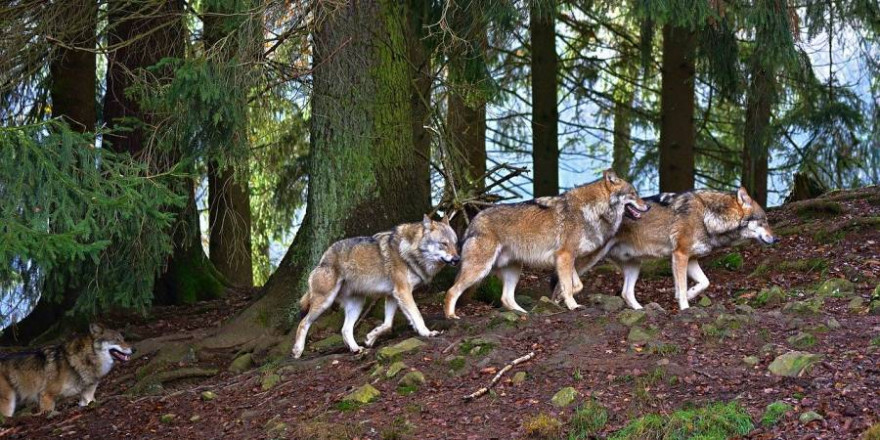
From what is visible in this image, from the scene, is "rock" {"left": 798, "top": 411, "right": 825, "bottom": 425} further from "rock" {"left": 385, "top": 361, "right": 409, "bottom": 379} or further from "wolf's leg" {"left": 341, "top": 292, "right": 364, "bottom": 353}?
"wolf's leg" {"left": 341, "top": 292, "right": 364, "bottom": 353}

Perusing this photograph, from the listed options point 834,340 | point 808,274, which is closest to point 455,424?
point 834,340

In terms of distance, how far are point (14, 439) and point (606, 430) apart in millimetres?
6376

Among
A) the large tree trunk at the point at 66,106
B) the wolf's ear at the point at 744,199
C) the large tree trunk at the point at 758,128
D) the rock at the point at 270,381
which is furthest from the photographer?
the large tree trunk at the point at 758,128

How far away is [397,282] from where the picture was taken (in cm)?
1191

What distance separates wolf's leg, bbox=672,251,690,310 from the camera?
1248 centimetres

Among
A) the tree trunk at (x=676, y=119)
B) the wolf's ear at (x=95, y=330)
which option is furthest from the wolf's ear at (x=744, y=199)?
the wolf's ear at (x=95, y=330)

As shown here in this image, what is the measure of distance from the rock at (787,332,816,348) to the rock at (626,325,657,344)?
4.20 feet

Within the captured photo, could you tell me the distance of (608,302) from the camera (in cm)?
1188

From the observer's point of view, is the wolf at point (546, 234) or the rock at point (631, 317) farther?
the wolf at point (546, 234)

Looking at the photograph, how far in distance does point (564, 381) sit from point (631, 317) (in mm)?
1389

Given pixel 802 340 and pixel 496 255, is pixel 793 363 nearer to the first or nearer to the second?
pixel 802 340

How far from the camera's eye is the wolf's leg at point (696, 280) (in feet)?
42.1

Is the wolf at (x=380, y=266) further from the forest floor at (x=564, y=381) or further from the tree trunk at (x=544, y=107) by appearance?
the tree trunk at (x=544, y=107)

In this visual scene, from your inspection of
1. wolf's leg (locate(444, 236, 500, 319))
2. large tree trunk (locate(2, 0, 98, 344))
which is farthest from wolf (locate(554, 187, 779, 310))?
large tree trunk (locate(2, 0, 98, 344))
